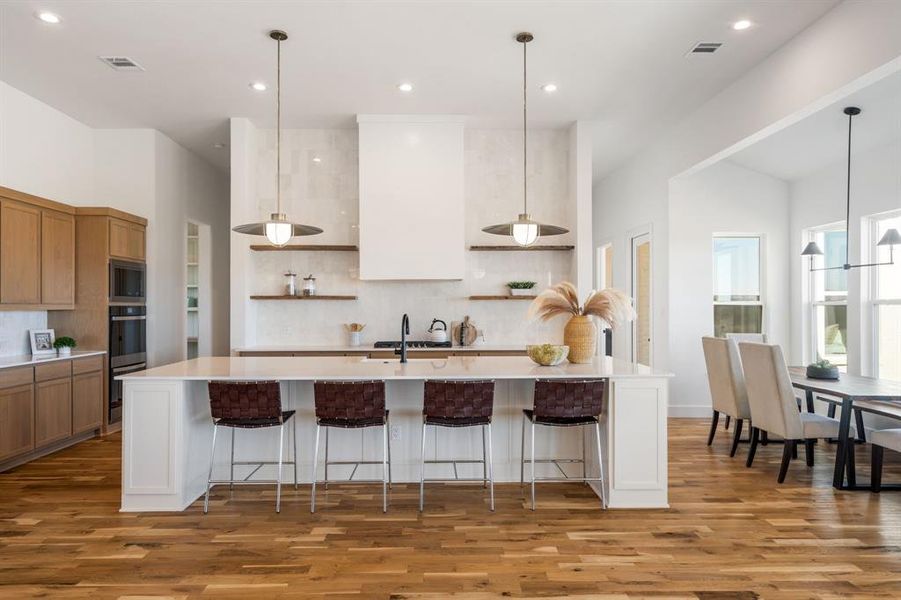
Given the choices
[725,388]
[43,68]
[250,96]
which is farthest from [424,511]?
[43,68]

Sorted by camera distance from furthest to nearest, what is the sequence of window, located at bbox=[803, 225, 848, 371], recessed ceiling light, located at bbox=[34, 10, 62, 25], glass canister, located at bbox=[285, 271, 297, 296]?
glass canister, located at bbox=[285, 271, 297, 296], window, located at bbox=[803, 225, 848, 371], recessed ceiling light, located at bbox=[34, 10, 62, 25]

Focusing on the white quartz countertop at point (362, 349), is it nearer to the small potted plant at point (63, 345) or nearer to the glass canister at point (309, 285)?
the glass canister at point (309, 285)

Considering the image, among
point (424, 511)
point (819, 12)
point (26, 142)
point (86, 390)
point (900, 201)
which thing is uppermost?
point (819, 12)

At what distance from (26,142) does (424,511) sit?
4972 millimetres

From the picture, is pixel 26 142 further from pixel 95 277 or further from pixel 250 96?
pixel 250 96

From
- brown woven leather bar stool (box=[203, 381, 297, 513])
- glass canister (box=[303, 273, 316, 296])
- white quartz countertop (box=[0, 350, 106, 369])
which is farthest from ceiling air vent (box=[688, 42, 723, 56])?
white quartz countertop (box=[0, 350, 106, 369])

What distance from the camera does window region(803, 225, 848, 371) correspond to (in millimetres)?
Result: 5738

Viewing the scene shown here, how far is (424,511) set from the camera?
355 cm

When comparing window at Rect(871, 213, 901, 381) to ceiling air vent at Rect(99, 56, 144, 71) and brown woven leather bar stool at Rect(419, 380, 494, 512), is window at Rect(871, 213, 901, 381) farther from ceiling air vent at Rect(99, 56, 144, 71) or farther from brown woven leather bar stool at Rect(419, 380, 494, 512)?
ceiling air vent at Rect(99, 56, 144, 71)

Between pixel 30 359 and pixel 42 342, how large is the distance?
1.41ft

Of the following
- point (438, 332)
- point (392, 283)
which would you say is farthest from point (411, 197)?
point (438, 332)

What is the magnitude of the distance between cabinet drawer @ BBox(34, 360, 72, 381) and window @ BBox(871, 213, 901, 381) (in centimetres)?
734

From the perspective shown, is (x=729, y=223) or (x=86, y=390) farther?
(x=729, y=223)

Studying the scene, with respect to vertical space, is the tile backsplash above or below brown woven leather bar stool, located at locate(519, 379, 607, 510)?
above
